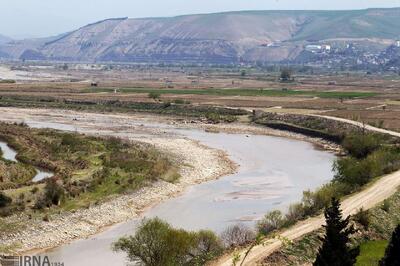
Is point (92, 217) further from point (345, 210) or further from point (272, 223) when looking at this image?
point (345, 210)

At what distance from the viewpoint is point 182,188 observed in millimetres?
43062

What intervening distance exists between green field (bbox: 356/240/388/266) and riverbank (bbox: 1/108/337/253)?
42.2 ft

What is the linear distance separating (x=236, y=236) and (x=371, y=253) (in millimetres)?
5922

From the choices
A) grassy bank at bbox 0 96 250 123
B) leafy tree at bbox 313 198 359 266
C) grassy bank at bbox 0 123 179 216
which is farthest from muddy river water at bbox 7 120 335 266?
grassy bank at bbox 0 96 250 123

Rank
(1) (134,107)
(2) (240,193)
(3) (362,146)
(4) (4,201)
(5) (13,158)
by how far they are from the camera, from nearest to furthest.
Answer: (4) (4,201)
(2) (240,193)
(5) (13,158)
(3) (362,146)
(1) (134,107)

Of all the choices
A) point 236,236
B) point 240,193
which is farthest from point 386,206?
point 240,193

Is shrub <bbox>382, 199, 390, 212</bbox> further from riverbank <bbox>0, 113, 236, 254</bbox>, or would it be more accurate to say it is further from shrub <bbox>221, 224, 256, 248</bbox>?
riverbank <bbox>0, 113, 236, 254</bbox>

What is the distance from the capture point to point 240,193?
42.4 meters

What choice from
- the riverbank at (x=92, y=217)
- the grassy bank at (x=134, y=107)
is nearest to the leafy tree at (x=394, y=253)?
the riverbank at (x=92, y=217)

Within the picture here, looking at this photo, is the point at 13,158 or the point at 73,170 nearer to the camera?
the point at 73,170

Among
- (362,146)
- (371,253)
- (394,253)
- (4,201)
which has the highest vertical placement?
(394,253)

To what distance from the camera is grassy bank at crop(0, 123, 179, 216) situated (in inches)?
1377

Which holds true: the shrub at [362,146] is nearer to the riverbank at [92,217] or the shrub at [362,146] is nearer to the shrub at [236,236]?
the riverbank at [92,217]

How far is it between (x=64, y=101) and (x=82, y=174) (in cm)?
6995
